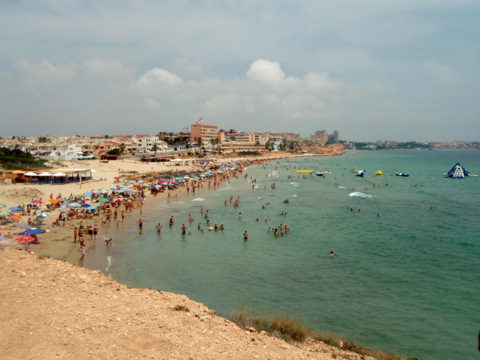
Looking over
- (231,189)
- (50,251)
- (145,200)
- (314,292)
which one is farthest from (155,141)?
(314,292)

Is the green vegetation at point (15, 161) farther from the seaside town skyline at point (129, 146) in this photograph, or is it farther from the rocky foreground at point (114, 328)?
the rocky foreground at point (114, 328)

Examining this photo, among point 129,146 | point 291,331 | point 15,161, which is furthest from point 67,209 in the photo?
point 129,146

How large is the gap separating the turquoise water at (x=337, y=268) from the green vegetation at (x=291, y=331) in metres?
0.72

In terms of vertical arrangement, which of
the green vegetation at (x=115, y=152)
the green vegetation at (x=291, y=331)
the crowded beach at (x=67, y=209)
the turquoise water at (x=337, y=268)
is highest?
the green vegetation at (x=115, y=152)

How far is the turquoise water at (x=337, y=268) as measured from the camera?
11.4 m

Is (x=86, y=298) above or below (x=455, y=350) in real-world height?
above

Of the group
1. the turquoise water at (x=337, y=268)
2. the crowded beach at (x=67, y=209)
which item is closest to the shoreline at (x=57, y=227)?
the crowded beach at (x=67, y=209)

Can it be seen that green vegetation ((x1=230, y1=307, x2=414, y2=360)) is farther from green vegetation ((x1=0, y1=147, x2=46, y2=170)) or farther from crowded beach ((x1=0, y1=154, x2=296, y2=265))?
green vegetation ((x1=0, y1=147, x2=46, y2=170))

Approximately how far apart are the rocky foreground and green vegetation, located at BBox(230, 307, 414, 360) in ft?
1.34

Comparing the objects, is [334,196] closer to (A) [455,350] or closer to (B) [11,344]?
(A) [455,350]

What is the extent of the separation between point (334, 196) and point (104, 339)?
35.7 m

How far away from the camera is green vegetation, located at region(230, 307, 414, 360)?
943 centimetres

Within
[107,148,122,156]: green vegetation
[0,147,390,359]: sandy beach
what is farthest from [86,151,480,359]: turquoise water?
[107,148,122,156]: green vegetation

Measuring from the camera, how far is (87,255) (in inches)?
675
